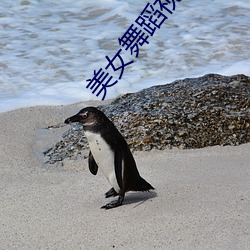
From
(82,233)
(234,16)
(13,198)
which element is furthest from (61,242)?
(234,16)

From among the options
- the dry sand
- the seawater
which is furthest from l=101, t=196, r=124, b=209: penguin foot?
the seawater

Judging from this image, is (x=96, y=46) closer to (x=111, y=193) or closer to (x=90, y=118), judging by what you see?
(x=111, y=193)

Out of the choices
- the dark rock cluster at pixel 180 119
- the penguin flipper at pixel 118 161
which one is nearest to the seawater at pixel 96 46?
the dark rock cluster at pixel 180 119

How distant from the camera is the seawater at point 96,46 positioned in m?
7.42

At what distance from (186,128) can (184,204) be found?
1347mm

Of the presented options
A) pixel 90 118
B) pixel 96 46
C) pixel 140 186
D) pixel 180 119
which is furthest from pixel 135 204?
pixel 96 46

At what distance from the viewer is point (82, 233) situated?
11.8ft

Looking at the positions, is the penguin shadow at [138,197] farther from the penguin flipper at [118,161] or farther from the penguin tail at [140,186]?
the penguin flipper at [118,161]

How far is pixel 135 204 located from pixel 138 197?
14cm

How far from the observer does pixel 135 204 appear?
3.93m

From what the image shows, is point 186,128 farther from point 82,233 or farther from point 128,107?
point 82,233

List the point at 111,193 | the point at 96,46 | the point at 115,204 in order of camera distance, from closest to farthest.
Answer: the point at 115,204, the point at 111,193, the point at 96,46

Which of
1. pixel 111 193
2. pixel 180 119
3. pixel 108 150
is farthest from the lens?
pixel 180 119

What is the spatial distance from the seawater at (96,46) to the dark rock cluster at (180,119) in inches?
55.3
